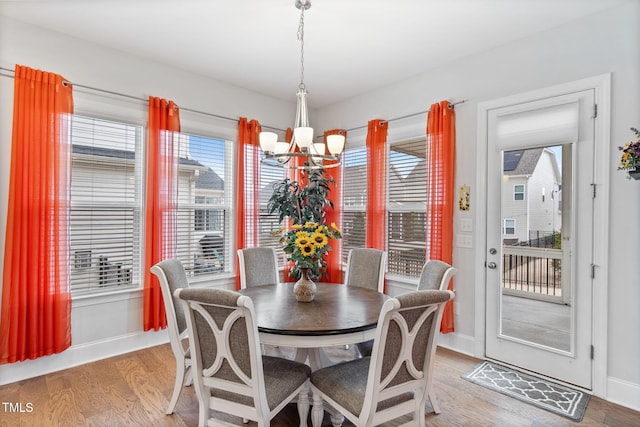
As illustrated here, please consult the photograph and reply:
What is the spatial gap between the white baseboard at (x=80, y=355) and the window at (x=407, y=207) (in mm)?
2723

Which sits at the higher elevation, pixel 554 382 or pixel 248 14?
pixel 248 14

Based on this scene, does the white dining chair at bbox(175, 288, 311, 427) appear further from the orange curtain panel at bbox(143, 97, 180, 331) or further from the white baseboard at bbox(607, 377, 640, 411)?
the white baseboard at bbox(607, 377, 640, 411)

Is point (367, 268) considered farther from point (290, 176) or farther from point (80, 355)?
point (80, 355)

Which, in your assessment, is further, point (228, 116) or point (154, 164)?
point (228, 116)

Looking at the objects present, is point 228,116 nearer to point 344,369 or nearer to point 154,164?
point 154,164

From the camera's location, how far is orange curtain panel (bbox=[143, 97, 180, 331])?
335cm

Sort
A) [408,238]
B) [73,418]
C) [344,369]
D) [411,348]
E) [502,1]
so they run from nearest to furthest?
[411,348]
[344,369]
[73,418]
[502,1]
[408,238]

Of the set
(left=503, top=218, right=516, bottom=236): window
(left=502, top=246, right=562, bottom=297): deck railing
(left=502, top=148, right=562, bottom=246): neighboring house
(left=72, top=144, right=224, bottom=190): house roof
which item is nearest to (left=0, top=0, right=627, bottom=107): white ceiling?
(left=72, top=144, right=224, bottom=190): house roof

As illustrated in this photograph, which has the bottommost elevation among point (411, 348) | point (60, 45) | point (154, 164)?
point (411, 348)

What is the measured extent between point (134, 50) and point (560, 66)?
3759mm

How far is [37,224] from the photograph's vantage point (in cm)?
273

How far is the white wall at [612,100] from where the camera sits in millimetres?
2414

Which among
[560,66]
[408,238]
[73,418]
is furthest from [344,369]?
[560,66]

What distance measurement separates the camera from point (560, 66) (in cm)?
274
